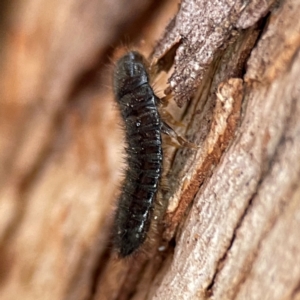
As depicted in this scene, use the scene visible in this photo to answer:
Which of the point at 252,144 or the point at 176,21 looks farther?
the point at 176,21


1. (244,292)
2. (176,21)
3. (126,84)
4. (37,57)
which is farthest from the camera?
(37,57)

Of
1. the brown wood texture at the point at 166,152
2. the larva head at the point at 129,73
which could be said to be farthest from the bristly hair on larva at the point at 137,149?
the brown wood texture at the point at 166,152

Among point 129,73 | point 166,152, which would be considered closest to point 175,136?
point 166,152

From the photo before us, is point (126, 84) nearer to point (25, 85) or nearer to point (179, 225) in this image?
point (179, 225)

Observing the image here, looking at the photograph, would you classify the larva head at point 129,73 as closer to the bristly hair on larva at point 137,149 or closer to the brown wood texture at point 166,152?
the bristly hair on larva at point 137,149

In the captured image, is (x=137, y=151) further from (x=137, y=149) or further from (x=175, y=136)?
(x=175, y=136)

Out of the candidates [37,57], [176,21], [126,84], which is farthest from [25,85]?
[176,21]

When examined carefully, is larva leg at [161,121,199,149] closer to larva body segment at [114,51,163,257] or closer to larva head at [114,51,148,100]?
larva body segment at [114,51,163,257]
